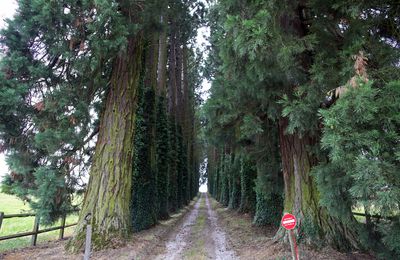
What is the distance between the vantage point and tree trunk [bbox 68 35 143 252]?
6926mm

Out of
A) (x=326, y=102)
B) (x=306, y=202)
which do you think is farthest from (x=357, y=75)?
(x=306, y=202)

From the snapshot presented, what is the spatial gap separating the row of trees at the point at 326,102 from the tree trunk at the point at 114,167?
6.75ft

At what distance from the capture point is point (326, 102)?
18.2 feet

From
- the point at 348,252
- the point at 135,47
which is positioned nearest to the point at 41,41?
the point at 135,47

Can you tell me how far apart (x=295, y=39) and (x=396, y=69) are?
1.72m

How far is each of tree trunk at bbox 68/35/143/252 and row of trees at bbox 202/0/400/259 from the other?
6.75 ft

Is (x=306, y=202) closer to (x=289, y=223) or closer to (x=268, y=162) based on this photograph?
(x=289, y=223)

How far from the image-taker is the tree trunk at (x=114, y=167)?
693cm

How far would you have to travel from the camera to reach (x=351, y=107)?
3635 millimetres

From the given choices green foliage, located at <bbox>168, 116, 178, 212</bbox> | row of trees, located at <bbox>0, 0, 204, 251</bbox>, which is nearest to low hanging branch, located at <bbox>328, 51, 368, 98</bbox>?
row of trees, located at <bbox>0, 0, 204, 251</bbox>

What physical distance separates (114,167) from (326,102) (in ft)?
15.6

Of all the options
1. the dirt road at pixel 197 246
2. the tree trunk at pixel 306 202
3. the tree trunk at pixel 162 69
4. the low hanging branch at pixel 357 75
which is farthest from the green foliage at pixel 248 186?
the low hanging branch at pixel 357 75

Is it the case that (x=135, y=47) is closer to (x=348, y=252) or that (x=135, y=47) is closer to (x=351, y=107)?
(x=351, y=107)

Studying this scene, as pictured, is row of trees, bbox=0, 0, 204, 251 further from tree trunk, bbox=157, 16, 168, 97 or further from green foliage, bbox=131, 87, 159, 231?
tree trunk, bbox=157, 16, 168, 97
